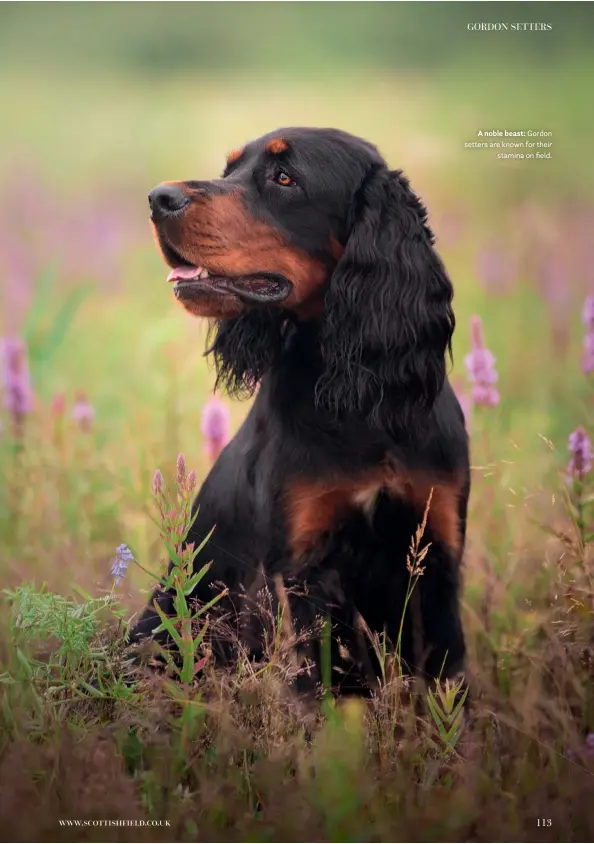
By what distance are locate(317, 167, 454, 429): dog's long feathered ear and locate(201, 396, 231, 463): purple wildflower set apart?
728mm

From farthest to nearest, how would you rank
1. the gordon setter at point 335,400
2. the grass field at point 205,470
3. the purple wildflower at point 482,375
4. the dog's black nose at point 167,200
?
the purple wildflower at point 482,375
the gordon setter at point 335,400
the dog's black nose at point 167,200
the grass field at point 205,470

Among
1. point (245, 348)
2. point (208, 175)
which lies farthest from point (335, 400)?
point (208, 175)

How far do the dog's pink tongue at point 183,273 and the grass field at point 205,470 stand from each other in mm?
727

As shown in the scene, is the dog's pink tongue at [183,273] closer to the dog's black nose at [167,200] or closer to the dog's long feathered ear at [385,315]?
the dog's black nose at [167,200]

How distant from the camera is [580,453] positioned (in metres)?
2.71

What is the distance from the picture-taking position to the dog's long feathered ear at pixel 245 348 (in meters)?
2.85

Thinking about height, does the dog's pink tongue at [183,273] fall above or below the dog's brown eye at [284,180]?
below

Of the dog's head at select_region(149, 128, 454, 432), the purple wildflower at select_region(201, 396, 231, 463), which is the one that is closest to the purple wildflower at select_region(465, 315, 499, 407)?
the dog's head at select_region(149, 128, 454, 432)

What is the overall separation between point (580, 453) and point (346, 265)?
785 millimetres

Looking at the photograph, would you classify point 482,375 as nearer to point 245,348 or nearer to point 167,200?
point 245,348

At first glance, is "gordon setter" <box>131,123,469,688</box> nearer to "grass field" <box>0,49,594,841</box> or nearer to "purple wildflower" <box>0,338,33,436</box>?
"grass field" <box>0,49,594,841</box>

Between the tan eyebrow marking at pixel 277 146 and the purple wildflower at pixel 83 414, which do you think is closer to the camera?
the tan eyebrow marking at pixel 277 146

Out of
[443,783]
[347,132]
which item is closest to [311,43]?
[347,132]

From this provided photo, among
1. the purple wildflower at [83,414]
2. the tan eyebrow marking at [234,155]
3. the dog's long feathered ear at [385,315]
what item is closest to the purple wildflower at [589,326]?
the dog's long feathered ear at [385,315]
